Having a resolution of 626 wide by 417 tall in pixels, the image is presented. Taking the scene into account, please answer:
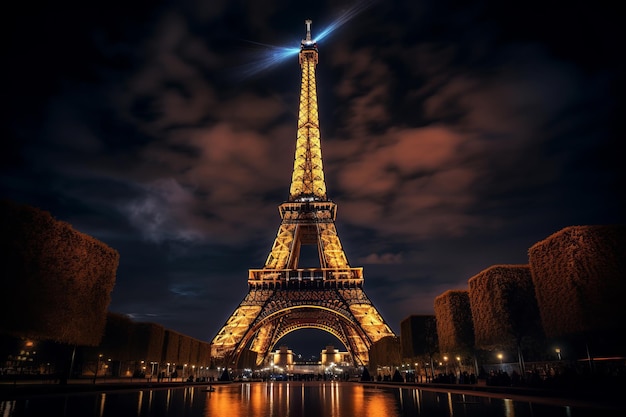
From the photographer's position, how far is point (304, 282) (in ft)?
161

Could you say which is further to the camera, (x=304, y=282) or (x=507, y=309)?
(x=304, y=282)

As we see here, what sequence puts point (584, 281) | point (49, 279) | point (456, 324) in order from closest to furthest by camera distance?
point (49, 279)
point (584, 281)
point (456, 324)

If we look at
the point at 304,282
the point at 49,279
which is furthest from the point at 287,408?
the point at 304,282

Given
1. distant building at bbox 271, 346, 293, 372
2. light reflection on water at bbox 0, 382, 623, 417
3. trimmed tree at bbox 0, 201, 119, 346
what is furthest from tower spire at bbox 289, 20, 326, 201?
distant building at bbox 271, 346, 293, 372

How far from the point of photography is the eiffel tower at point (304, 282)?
44.6m

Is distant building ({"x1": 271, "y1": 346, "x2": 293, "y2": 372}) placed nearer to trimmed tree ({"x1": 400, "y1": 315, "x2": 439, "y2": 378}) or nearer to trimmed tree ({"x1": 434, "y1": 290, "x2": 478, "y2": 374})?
trimmed tree ({"x1": 400, "y1": 315, "x2": 439, "y2": 378})

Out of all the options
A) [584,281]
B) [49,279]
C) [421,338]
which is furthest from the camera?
[421,338]

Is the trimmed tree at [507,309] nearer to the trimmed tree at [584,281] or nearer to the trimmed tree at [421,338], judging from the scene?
the trimmed tree at [584,281]

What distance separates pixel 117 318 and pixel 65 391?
13704mm

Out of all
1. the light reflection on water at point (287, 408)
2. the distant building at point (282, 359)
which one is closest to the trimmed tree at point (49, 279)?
the light reflection on water at point (287, 408)

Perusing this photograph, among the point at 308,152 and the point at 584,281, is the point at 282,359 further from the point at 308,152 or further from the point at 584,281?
the point at 584,281

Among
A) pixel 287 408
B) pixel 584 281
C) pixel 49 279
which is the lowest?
pixel 287 408

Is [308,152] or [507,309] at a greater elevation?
[308,152]

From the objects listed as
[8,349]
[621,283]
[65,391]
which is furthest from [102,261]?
[621,283]
